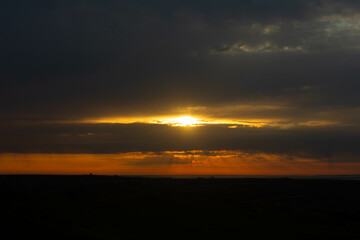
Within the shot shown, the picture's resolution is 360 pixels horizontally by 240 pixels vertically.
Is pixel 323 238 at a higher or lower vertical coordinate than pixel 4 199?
lower

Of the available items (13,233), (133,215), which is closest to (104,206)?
(133,215)

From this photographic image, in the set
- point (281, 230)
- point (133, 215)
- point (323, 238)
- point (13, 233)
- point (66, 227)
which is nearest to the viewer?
point (13, 233)

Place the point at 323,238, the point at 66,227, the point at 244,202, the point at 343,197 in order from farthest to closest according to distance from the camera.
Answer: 1. the point at 343,197
2. the point at 244,202
3. the point at 323,238
4. the point at 66,227

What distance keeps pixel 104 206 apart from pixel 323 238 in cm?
1353

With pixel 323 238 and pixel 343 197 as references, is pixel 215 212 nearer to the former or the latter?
pixel 323 238

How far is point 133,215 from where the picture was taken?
2811 centimetres

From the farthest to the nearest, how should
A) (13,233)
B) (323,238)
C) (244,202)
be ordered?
(244,202), (323,238), (13,233)

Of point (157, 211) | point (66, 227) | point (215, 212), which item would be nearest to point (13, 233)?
point (66, 227)

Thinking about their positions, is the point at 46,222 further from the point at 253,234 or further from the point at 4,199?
the point at 253,234

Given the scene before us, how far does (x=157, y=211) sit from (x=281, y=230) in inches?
308

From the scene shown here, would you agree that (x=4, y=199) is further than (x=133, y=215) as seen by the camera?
No

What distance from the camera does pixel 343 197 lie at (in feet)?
190

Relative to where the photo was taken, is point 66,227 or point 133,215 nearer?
point 66,227

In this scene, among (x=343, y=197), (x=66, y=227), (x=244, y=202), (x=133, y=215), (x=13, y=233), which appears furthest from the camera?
(x=343, y=197)
